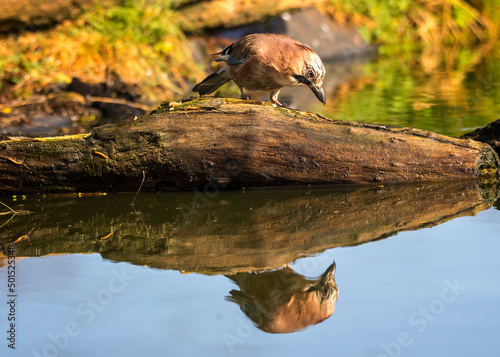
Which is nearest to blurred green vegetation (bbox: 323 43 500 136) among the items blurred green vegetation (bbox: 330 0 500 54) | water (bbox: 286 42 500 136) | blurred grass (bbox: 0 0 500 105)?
water (bbox: 286 42 500 136)

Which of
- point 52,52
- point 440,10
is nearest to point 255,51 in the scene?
point 52,52

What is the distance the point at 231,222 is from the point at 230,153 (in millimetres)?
642

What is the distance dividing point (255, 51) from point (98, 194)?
1.63 m

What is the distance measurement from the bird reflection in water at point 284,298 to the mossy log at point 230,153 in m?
1.38

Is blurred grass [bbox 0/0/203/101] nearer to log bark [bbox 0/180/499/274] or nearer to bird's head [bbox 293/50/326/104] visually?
bird's head [bbox 293/50/326/104]

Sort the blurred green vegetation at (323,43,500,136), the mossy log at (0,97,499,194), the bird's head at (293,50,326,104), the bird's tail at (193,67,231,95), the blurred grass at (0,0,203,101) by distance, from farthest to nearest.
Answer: the blurred grass at (0,0,203,101) < the blurred green vegetation at (323,43,500,136) < the bird's tail at (193,67,231,95) < the bird's head at (293,50,326,104) < the mossy log at (0,97,499,194)

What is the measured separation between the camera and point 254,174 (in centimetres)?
446

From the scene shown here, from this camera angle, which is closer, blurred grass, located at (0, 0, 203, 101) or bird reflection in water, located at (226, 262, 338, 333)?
bird reflection in water, located at (226, 262, 338, 333)

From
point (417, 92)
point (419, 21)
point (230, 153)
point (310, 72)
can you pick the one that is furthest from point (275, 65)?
point (419, 21)

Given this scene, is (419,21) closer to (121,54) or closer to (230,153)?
(121,54)

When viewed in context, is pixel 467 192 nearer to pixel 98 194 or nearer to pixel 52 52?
pixel 98 194

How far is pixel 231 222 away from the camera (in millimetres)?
3891

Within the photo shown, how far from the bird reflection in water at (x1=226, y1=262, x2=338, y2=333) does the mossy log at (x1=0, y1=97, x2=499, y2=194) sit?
1.38 m

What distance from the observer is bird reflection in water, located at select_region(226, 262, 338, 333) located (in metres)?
2.66
